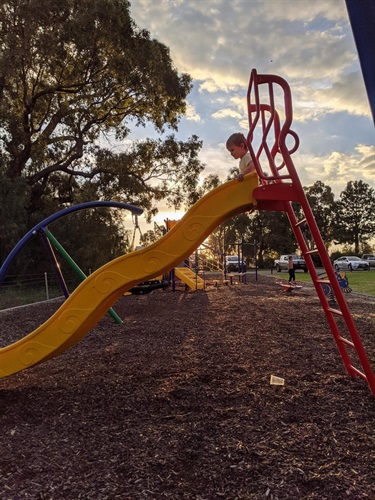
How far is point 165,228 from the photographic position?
53.1ft

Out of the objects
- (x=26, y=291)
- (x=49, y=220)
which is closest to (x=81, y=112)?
(x=26, y=291)

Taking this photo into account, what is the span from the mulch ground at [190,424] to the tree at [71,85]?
1455 centimetres

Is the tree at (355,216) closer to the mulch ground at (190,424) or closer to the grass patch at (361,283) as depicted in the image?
the grass patch at (361,283)

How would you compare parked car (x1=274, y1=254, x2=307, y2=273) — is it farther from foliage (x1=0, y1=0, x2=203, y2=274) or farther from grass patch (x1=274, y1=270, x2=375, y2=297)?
foliage (x1=0, y1=0, x2=203, y2=274)

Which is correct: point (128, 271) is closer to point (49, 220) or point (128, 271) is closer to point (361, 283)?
point (49, 220)

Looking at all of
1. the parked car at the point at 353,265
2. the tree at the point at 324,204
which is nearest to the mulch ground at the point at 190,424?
the parked car at the point at 353,265

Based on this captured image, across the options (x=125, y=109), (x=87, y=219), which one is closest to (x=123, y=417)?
(x=87, y=219)

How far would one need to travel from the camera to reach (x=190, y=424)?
2.84 meters

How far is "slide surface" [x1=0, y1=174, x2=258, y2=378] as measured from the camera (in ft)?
11.0

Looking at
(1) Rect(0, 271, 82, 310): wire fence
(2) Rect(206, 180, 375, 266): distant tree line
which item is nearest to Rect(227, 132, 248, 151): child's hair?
(1) Rect(0, 271, 82, 310): wire fence

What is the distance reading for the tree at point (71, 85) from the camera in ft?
51.0

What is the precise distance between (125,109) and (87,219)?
6.69 meters

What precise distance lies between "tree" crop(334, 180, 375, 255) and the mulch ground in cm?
5398

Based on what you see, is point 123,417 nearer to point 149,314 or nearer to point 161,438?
point 161,438
